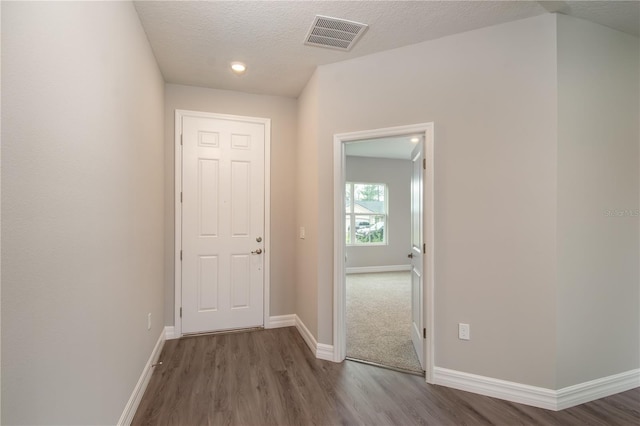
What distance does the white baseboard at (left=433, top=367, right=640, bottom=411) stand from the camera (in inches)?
79.4

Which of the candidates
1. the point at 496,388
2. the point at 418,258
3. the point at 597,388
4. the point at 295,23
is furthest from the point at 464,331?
the point at 295,23

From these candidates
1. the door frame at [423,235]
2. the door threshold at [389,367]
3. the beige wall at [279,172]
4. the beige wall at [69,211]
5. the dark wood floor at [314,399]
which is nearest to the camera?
the beige wall at [69,211]

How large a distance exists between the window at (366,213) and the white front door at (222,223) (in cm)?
376

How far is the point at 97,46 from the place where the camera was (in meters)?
1.40

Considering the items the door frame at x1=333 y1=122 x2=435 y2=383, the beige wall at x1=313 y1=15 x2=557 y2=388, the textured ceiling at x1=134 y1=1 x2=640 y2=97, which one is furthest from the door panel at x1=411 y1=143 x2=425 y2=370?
the textured ceiling at x1=134 y1=1 x2=640 y2=97

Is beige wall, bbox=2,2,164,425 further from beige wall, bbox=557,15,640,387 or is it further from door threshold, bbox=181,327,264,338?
beige wall, bbox=557,15,640,387

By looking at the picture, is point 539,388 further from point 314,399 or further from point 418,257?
point 314,399

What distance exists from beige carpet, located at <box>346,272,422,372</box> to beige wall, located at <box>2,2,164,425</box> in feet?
6.65

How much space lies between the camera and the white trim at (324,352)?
8.74 feet

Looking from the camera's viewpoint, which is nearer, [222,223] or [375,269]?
[222,223]

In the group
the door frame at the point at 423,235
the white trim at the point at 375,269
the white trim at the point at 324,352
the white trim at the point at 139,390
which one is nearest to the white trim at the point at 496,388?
the door frame at the point at 423,235

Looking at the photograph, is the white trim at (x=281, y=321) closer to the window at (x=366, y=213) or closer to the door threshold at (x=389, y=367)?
the door threshold at (x=389, y=367)

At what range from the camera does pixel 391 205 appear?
711cm

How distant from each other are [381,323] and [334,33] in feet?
10.4
